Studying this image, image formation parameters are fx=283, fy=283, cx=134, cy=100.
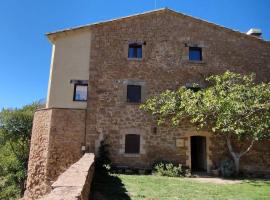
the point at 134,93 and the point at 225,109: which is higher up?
the point at 134,93

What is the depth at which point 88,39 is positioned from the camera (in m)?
15.4

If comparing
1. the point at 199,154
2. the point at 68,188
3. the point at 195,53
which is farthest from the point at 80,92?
the point at 68,188


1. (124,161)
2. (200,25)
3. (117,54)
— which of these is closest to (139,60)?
(117,54)

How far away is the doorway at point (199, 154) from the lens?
15.1m

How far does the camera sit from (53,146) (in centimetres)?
1357

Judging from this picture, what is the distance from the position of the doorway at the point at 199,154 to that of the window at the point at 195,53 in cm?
440

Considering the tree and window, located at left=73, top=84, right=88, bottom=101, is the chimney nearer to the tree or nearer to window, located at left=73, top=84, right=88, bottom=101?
the tree

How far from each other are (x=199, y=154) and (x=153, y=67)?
5510 millimetres

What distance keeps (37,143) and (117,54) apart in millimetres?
6184

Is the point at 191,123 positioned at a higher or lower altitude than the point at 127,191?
higher

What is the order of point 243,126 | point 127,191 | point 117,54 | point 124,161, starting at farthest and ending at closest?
point 117,54 < point 124,161 < point 243,126 < point 127,191

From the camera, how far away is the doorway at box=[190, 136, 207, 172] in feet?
49.5

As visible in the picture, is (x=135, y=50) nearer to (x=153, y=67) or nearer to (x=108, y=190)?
(x=153, y=67)

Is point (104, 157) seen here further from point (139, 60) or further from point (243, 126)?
point (243, 126)
